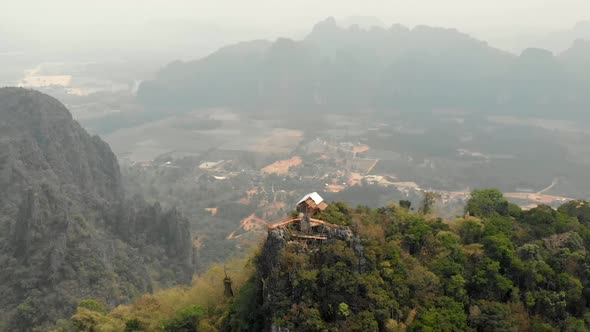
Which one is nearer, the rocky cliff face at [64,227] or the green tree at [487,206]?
the green tree at [487,206]

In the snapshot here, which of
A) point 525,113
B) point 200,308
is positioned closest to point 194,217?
point 200,308

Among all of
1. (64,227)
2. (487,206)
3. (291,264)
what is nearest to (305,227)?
(291,264)

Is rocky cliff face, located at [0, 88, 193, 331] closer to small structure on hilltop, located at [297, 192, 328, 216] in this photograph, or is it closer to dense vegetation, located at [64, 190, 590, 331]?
dense vegetation, located at [64, 190, 590, 331]

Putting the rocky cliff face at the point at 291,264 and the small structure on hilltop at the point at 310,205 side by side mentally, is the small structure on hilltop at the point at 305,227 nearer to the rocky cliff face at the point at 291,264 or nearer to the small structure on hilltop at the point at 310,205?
the rocky cliff face at the point at 291,264

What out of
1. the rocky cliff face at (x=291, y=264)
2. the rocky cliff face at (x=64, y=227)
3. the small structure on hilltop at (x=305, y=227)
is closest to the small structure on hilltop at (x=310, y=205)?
the small structure on hilltop at (x=305, y=227)

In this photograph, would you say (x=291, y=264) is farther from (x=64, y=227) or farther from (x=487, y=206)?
(x=64, y=227)

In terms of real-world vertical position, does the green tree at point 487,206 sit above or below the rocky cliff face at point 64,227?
above

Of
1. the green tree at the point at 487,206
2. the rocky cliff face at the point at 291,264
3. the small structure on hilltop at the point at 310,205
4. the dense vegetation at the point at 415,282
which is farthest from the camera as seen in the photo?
the green tree at the point at 487,206
